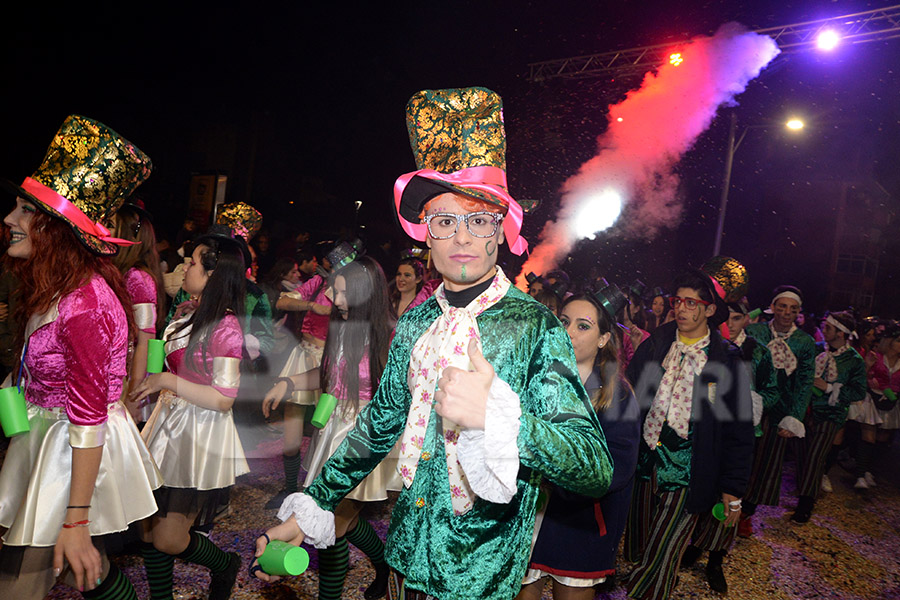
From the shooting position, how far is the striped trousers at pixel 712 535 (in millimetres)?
4168

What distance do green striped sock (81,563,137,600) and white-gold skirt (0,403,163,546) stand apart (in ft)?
0.62

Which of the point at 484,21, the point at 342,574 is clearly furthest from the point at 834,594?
the point at 484,21

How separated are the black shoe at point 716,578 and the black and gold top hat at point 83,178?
4794 mm

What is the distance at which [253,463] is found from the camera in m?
6.22

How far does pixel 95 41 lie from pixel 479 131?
929 centimetres

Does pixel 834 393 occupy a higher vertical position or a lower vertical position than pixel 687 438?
higher

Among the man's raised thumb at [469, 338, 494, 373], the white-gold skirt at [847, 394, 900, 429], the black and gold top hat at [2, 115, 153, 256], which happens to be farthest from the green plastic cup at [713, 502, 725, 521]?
the white-gold skirt at [847, 394, 900, 429]

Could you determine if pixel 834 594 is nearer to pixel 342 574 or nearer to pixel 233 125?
pixel 342 574

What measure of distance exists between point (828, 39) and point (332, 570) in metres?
12.0

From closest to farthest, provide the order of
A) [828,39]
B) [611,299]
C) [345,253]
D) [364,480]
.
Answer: [364,480] < [611,299] < [345,253] < [828,39]

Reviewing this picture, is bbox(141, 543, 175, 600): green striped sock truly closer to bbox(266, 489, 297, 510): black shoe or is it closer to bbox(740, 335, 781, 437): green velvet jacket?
bbox(266, 489, 297, 510): black shoe

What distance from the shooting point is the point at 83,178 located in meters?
2.35

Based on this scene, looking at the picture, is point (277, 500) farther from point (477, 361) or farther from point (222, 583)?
point (477, 361)

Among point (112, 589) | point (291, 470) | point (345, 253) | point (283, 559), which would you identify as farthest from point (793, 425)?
point (112, 589)
